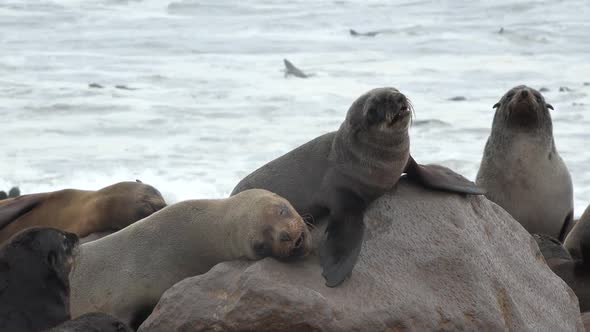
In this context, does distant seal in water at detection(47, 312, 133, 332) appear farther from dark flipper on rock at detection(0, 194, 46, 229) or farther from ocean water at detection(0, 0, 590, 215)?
ocean water at detection(0, 0, 590, 215)

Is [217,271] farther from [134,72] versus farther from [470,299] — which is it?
[134,72]

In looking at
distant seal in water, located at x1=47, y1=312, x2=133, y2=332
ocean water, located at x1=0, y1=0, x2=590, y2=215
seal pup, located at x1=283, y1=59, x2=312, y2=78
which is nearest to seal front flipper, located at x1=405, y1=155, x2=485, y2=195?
distant seal in water, located at x1=47, y1=312, x2=133, y2=332

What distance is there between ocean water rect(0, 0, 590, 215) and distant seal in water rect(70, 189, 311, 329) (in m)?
6.68

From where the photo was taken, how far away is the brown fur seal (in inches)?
268

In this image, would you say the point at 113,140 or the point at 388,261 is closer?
the point at 388,261

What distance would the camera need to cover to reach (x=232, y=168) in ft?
46.7

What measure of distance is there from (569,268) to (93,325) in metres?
3.42

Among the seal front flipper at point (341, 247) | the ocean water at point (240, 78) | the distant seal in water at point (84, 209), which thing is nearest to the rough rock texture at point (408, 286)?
the seal front flipper at point (341, 247)

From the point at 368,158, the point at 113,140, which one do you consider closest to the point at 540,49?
the point at 113,140

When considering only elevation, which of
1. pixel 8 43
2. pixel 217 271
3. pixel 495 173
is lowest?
pixel 8 43

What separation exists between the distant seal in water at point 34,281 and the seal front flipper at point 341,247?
3.75ft

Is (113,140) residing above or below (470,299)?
below

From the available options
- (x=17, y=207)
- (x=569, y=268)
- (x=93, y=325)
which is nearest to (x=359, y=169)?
(x=569, y=268)

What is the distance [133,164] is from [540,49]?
11.1 metres
